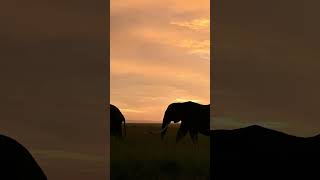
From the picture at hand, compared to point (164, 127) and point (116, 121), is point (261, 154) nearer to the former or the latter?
point (164, 127)

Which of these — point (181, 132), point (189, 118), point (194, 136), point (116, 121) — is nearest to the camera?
point (116, 121)

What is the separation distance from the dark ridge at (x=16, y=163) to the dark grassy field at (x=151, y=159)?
903mm

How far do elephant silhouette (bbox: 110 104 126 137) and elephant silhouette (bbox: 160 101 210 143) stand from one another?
0.73 meters

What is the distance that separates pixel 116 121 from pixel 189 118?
4.49 feet

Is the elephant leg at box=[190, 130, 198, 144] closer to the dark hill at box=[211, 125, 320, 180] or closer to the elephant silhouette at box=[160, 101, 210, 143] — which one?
the elephant silhouette at box=[160, 101, 210, 143]

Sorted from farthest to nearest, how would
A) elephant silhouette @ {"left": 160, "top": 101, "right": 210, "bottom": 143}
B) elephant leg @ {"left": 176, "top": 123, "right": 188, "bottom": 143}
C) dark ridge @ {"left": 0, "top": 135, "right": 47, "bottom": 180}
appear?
elephant silhouette @ {"left": 160, "top": 101, "right": 210, "bottom": 143}, elephant leg @ {"left": 176, "top": 123, "right": 188, "bottom": 143}, dark ridge @ {"left": 0, "top": 135, "right": 47, "bottom": 180}

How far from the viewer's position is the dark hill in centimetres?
718

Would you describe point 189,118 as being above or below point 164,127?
above

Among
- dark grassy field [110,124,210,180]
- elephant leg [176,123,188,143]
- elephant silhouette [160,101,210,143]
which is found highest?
elephant silhouette [160,101,210,143]

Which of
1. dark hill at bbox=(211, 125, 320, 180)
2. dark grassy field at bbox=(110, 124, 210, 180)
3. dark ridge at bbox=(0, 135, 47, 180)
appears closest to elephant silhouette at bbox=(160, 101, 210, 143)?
dark hill at bbox=(211, 125, 320, 180)

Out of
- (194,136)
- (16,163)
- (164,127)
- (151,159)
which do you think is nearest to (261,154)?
(194,136)

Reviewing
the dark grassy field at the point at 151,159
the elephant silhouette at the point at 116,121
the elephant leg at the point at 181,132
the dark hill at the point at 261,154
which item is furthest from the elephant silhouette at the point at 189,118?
the elephant silhouette at the point at 116,121

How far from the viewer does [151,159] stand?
297 inches

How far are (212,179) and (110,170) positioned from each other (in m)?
1.21
